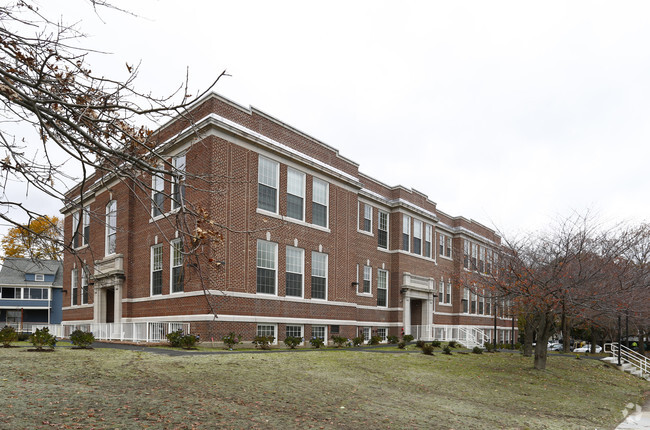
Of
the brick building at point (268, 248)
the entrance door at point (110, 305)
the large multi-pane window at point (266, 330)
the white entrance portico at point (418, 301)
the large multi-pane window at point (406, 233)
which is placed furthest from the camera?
the large multi-pane window at point (406, 233)

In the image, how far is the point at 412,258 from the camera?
3831 cm

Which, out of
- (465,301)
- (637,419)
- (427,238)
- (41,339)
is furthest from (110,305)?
(465,301)

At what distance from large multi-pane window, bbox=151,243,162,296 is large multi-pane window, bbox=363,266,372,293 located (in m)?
13.4

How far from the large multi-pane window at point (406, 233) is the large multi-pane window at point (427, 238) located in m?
2.74

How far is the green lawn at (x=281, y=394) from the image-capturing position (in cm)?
928

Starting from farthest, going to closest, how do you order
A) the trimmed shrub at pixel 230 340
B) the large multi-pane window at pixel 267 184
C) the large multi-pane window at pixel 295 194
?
1. the large multi-pane window at pixel 295 194
2. the large multi-pane window at pixel 267 184
3. the trimmed shrub at pixel 230 340

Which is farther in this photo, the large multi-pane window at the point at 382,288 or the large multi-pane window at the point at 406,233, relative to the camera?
the large multi-pane window at the point at 406,233

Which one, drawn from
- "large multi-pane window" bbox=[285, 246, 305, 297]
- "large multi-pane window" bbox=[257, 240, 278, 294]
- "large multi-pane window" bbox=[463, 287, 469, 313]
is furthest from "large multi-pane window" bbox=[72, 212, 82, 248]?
"large multi-pane window" bbox=[463, 287, 469, 313]

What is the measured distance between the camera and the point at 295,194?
26906mm

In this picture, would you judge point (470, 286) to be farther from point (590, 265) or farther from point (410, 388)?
point (410, 388)

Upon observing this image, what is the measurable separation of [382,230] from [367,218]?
227cm

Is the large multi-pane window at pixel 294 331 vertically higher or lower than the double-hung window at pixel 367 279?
lower

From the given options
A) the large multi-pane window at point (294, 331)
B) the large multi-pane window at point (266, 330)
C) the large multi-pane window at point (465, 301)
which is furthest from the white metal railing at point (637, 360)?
the large multi-pane window at point (266, 330)

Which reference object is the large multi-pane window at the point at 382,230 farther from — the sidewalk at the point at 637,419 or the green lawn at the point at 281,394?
the sidewalk at the point at 637,419
